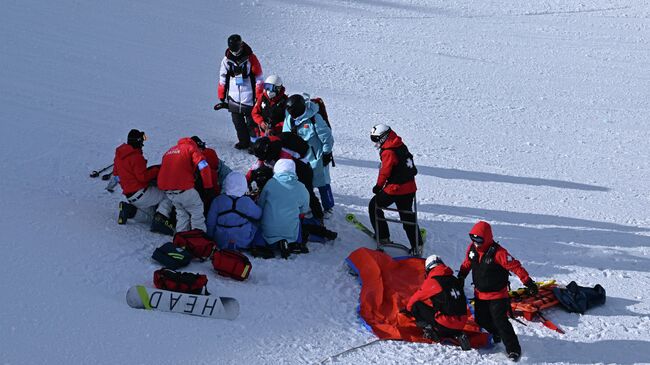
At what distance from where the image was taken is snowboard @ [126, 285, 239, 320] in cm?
739

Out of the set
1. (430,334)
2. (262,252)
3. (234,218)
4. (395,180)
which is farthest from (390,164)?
(430,334)

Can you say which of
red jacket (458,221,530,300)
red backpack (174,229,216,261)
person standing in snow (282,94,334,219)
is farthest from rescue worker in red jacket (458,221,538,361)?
red backpack (174,229,216,261)

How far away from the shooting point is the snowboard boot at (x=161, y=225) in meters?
8.98

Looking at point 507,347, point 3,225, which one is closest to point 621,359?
point 507,347

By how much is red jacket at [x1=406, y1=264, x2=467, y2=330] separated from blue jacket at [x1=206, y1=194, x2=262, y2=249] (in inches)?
78.4

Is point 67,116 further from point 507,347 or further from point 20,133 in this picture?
point 507,347

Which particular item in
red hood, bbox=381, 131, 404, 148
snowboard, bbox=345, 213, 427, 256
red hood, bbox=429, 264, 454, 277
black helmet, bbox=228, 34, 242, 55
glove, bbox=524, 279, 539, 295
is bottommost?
snowboard, bbox=345, 213, 427, 256

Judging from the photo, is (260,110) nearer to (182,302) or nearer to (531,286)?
(182,302)

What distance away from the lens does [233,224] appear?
886 cm

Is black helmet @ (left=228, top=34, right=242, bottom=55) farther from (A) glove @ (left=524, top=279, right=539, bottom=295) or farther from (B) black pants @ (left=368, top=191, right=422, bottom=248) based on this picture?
(A) glove @ (left=524, top=279, right=539, bottom=295)

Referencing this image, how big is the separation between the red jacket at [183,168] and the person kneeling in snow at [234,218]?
0.32 meters

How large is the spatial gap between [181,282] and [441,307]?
8.14 ft

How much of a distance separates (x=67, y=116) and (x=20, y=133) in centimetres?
109

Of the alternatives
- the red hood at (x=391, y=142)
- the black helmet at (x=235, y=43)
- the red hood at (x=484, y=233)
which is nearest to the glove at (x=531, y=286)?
the red hood at (x=484, y=233)
